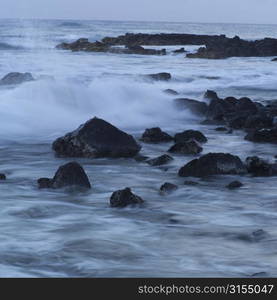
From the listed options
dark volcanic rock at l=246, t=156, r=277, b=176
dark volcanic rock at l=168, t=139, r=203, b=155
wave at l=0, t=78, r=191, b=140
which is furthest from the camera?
wave at l=0, t=78, r=191, b=140

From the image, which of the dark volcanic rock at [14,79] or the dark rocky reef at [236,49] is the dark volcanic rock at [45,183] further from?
the dark rocky reef at [236,49]

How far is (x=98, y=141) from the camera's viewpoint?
31.2ft

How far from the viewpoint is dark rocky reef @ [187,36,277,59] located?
44156 mm

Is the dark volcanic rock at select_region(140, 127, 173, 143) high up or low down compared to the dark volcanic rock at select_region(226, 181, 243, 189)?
up

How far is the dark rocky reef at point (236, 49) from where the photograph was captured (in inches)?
1738

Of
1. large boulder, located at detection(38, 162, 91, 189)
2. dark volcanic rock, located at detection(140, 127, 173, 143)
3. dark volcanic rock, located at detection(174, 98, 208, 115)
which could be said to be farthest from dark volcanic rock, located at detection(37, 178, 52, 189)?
dark volcanic rock, located at detection(174, 98, 208, 115)

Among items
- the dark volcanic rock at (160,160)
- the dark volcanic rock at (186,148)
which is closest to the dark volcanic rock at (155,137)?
the dark volcanic rock at (186,148)

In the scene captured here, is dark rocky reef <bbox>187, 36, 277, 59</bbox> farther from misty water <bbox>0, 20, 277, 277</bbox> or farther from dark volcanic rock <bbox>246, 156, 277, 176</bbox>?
dark volcanic rock <bbox>246, 156, 277, 176</bbox>

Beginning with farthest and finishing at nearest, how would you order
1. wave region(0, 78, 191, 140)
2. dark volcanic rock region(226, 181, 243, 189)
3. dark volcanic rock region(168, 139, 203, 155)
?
1. wave region(0, 78, 191, 140)
2. dark volcanic rock region(168, 139, 203, 155)
3. dark volcanic rock region(226, 181, 243, 189)

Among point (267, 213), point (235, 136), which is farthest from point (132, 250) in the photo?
point (235, 136)

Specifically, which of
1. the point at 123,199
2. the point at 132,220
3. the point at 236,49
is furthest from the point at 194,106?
the point at 236,49

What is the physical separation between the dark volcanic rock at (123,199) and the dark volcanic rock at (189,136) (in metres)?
3.91

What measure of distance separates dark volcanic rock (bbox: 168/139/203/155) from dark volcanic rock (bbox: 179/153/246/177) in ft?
4.76

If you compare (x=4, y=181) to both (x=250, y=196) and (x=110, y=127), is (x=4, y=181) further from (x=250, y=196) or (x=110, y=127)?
(x=250, y=196)
